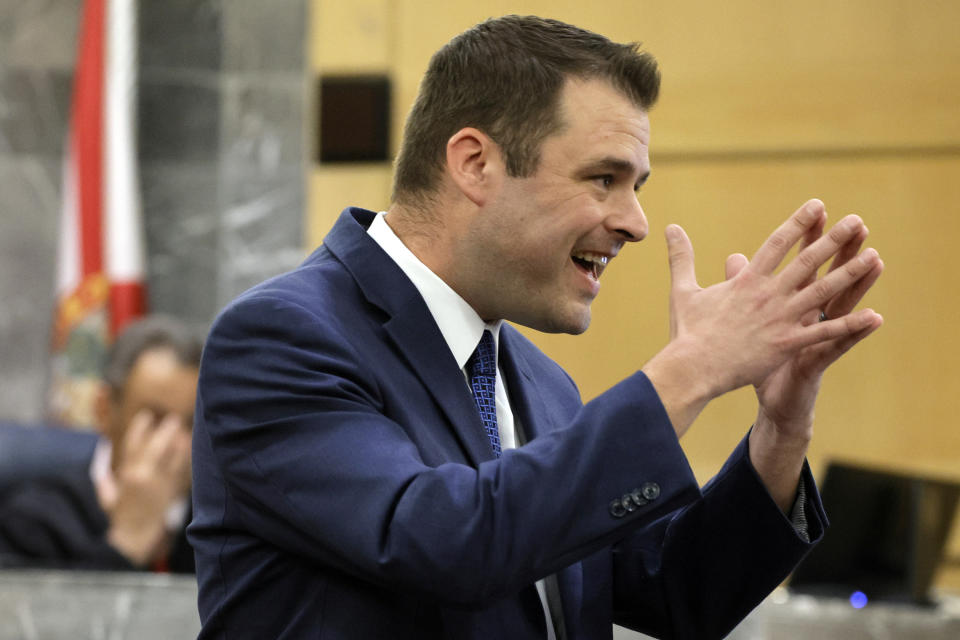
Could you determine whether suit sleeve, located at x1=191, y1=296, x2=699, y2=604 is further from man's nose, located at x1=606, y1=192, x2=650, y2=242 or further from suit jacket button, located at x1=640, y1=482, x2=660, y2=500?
man's nose, located at x1=606, y1=192, x2=650, y2=242

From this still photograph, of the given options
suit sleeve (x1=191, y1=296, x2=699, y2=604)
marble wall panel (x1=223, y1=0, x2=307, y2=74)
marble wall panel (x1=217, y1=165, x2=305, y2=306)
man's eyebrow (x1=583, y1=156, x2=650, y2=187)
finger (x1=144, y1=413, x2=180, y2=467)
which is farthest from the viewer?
marble wall panel (x1=223, y1=0, x2=307, y2=74)

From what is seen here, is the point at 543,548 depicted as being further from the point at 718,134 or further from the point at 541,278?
the point at 718,134

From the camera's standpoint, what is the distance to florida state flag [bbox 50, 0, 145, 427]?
5.49m

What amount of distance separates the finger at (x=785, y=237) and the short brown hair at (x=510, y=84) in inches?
12.0

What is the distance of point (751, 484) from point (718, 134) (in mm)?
2800

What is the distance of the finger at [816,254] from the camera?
1.29 m

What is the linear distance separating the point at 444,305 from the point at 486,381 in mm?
110

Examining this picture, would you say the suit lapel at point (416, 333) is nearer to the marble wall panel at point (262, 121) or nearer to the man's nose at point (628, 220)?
the man's nose at point (628, 220)

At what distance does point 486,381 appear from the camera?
5.09ft

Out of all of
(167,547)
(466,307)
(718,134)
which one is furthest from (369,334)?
(718,134)

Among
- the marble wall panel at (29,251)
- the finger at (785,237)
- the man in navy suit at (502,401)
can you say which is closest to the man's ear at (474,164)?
the man in navy suit at (502,401)

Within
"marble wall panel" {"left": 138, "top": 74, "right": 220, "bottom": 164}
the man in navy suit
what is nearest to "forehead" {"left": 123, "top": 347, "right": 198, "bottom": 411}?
"marble wall panel" {"left": 138, "top": 74, "right": 220, "bottom": 164}

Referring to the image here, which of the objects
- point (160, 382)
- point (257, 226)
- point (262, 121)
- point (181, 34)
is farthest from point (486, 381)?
point (181, 34)

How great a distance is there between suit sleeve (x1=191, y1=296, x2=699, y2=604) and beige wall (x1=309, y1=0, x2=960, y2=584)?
2.75m
